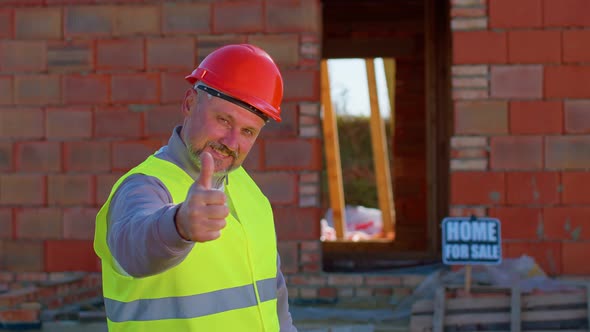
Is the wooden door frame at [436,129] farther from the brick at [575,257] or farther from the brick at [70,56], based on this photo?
the brick at [70,56]

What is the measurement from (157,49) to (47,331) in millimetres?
2163

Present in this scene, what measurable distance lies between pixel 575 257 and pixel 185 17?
10.7 feet

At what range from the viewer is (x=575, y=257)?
19.7 feet

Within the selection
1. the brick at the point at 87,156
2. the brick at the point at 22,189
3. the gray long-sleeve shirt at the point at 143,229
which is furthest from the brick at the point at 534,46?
the gray long-sleeve shirt at the point at 143,229

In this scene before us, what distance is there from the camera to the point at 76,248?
21.1ft

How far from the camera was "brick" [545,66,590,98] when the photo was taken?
604 centimetres

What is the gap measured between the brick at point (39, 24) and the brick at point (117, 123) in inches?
27.7

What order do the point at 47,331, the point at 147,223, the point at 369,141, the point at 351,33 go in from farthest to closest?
1. the point at 369,141
2. the point at 351,33
3. the point at 47,331
4. the point at 147,223

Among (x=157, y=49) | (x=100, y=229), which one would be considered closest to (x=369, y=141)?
(x=157, y=49)

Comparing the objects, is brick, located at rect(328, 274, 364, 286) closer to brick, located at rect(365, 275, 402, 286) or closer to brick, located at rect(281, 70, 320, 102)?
brick, located at rect(365, 275, 402, 286)

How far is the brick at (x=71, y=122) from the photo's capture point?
643 cm

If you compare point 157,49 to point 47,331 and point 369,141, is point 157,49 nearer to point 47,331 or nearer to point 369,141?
point 47,331

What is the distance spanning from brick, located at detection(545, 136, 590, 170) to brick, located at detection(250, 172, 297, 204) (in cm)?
179

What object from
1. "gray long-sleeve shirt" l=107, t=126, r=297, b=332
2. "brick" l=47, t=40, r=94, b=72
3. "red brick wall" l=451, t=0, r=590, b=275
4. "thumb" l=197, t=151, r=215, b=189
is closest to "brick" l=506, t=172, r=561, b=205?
"red brick wall" l=451, t=0, r=590, b=275
